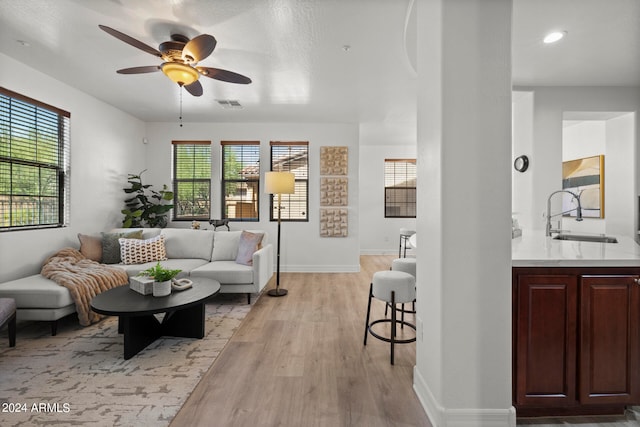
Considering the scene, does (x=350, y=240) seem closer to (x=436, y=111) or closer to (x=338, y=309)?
(x=338, y=309)

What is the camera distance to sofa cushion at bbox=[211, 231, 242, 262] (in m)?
4.20

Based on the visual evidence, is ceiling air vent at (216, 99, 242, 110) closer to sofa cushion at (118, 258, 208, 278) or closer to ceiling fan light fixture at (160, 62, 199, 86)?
ceiling fan light fixture at (160, 62, 199, 86)

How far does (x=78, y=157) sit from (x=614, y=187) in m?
7.49

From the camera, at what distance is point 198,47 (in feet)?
7.64

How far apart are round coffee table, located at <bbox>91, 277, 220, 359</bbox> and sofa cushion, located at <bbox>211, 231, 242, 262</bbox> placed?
1182 millimetres

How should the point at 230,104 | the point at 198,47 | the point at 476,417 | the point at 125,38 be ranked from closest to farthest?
the point at 476,417, the point at 125,38, the point at 198,47, the point at 230,104

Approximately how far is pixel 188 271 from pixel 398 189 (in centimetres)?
575

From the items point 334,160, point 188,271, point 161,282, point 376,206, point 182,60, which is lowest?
point 188,271

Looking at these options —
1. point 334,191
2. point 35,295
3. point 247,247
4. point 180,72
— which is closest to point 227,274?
point 247,247

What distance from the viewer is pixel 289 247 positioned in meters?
5.44

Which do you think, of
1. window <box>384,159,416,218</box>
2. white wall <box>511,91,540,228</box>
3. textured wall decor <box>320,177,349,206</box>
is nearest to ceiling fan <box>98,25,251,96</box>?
textured wall decor <box>320,177,349,206</box>

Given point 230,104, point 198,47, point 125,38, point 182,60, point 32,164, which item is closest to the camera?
point 125,38

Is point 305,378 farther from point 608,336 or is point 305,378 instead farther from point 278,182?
point 278,182

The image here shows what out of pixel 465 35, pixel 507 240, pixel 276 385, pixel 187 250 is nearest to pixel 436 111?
pixel 465 35
